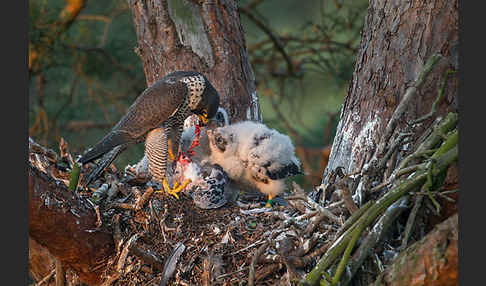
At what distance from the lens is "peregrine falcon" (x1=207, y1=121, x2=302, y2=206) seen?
3.47 m

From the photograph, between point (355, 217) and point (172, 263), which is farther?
point (172, 263)

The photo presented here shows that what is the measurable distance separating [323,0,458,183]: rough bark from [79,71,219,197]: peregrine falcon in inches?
37.3

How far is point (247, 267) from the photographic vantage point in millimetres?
2422

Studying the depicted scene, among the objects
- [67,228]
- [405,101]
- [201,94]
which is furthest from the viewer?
[201,94]

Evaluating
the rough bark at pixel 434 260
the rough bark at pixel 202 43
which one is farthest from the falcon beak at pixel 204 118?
the rough bark at pixel 434 260

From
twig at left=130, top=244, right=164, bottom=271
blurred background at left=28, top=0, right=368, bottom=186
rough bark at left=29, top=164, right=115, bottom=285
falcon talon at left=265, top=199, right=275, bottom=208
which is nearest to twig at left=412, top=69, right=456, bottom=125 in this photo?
falcon talon at left=265, top=199, right=275, bottom=208

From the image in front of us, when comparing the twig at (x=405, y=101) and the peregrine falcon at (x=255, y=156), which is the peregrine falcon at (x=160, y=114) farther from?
the twig at (x=405, y=101)

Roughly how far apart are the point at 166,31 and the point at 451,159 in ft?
7.18

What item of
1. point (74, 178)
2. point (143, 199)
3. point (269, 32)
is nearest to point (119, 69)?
point (269, 32)

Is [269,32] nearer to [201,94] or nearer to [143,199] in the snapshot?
[201,94]

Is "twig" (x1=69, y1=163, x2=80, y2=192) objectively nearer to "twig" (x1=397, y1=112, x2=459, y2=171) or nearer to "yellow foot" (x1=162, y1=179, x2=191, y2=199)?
"yellow foot" (x1=162, y1=179, x2=191, y2=199)

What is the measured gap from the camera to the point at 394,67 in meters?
2.77

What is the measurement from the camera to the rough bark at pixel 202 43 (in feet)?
12.1

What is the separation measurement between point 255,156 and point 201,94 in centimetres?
50
